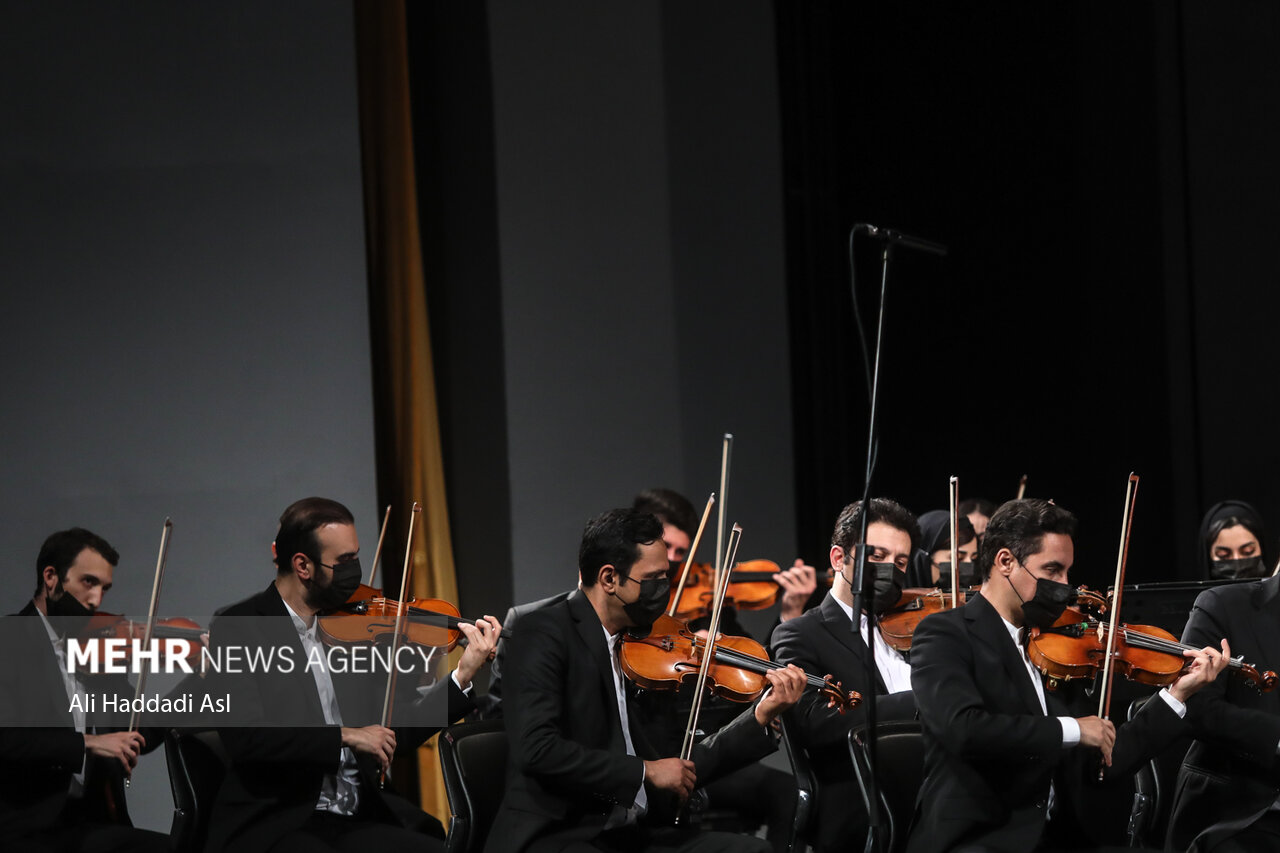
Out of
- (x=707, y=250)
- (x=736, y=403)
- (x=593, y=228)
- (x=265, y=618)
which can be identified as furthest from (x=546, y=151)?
(x=265, y=618)

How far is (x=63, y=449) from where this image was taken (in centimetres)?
461

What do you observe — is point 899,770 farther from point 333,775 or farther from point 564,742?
point 333,775

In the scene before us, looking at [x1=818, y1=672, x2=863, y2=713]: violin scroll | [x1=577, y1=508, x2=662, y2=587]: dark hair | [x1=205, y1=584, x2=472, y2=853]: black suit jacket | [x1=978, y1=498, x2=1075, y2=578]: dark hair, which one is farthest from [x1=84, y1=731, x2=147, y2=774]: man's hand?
[x1=978, y1=498, x2=1075, y2=578]: dark hair

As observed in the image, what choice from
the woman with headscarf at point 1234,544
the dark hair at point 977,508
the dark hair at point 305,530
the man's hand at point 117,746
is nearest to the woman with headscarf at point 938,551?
the dark hair at point 977,508

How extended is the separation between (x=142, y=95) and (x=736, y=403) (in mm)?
2480

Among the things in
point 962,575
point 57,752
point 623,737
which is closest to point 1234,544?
point 962,575

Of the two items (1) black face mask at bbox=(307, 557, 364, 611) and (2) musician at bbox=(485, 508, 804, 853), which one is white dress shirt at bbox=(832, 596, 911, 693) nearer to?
(2) musician at bbox=(485, 508, 804, 853)

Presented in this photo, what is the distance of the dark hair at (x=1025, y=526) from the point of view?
108 inches

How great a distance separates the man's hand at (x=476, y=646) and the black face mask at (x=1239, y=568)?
219cm

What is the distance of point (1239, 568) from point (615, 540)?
2243 mm

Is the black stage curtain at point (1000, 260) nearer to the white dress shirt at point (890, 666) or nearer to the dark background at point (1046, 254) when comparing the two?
the dark background at point (1046, 254)

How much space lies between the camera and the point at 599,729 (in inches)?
109

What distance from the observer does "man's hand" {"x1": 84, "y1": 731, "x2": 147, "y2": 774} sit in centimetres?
319

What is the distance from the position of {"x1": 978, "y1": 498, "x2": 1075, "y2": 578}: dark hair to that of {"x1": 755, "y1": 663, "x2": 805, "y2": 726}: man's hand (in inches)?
17.9
